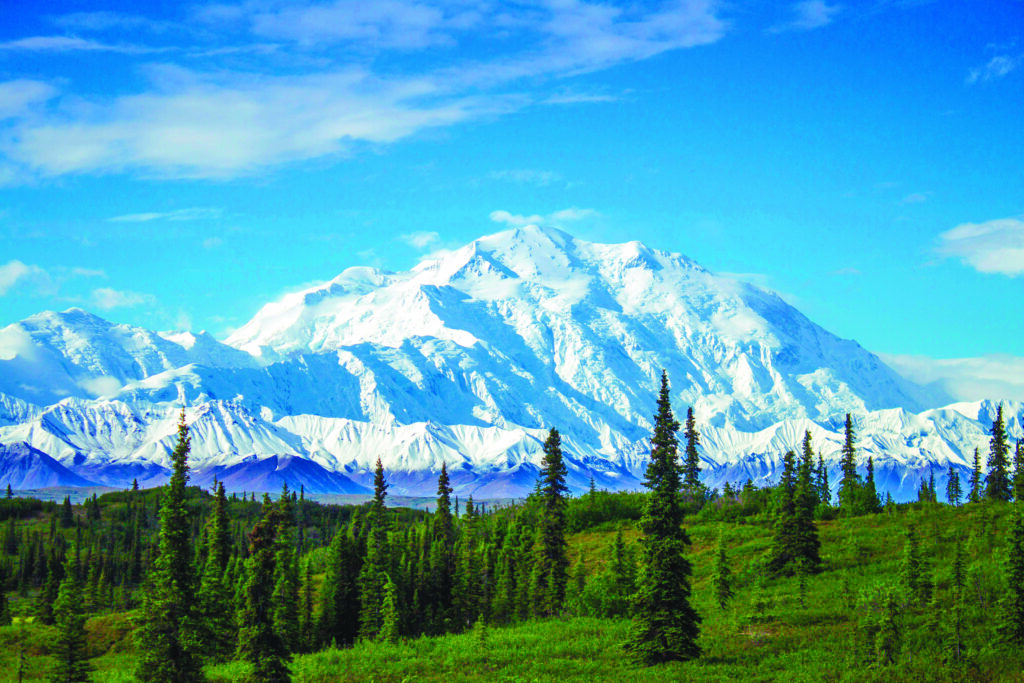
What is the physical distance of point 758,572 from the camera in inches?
2724

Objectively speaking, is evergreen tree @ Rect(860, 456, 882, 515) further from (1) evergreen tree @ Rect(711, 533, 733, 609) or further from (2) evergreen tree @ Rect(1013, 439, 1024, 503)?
(1) evergreen tree @ Rect(711, 533, 733, 609)

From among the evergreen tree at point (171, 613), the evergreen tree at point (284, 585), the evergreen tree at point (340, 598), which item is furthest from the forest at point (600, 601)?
the evergreen tree at point (284, 585)

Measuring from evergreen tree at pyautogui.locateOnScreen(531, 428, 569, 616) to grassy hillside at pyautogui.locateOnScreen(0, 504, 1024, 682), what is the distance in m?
5.56

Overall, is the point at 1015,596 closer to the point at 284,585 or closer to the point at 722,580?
the point at 722,580

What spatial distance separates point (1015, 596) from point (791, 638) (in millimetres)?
11031

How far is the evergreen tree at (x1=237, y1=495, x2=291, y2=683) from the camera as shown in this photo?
154 ft

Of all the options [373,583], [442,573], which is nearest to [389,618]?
[373,583]

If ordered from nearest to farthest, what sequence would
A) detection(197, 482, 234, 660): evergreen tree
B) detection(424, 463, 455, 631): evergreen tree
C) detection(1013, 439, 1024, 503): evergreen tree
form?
detection(1013, 439, 1024, 503): evergreen tree → detection(197, 482, 234, 660): evergreen tree → detection(424, 463, 455, 631): evergreen tree

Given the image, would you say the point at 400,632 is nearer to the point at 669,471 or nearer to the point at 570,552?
the point at 570,552

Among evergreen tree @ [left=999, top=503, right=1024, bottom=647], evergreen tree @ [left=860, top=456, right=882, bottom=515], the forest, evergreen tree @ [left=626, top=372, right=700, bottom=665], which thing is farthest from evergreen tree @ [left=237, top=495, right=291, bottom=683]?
evergreen tree @ [left=860, top=456, right=882, bottom=515]

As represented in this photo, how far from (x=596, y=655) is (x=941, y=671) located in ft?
57.6

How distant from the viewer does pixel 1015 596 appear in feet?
130

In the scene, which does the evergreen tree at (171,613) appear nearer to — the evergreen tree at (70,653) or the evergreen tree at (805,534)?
the evergreen tree at (70,653)

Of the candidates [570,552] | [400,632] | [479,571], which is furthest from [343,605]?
[570,552]
